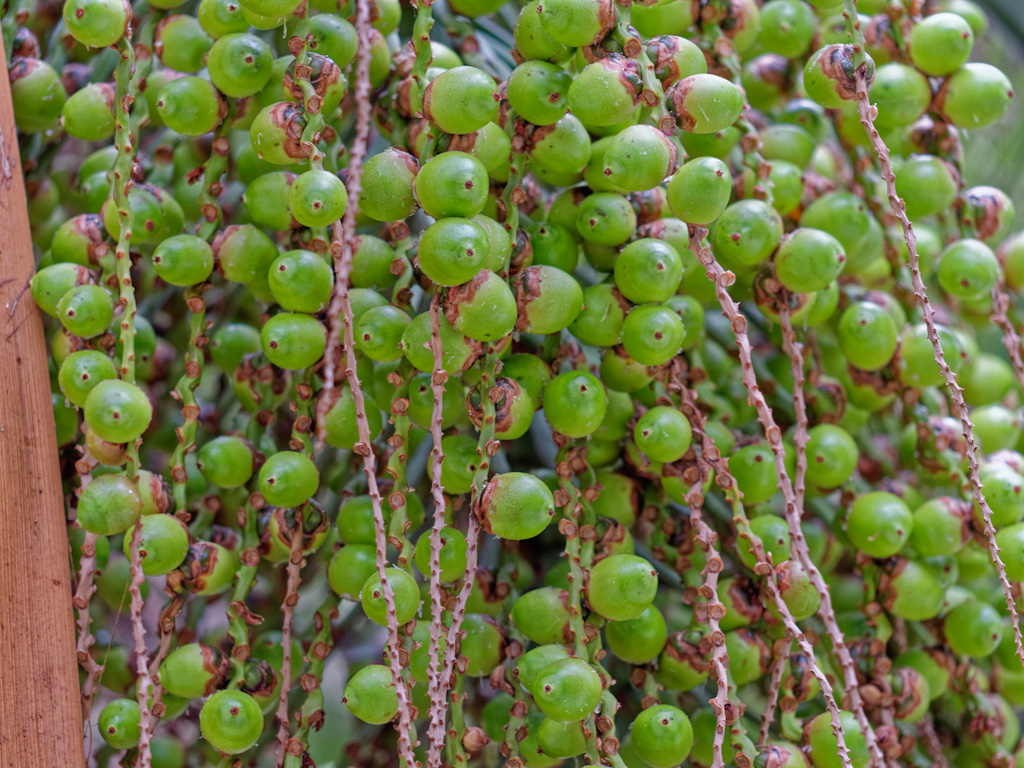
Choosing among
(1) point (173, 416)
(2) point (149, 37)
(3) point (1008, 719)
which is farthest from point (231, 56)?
(3) point (1008, 719)

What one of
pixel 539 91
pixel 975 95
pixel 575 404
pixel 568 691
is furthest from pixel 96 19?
pixel 975 95

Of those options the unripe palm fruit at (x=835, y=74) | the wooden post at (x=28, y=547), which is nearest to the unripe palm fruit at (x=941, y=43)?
the unripe palm fruit at (x=835, y=74)

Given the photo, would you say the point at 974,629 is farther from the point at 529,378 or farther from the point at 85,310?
the point at 85,310

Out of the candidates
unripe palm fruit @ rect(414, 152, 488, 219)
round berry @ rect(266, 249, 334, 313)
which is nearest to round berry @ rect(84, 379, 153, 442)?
round berry @ rect(266, 249, 334, 313)

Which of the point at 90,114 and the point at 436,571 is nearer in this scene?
the point at 436,571

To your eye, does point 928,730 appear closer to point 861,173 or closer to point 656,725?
point 656,725

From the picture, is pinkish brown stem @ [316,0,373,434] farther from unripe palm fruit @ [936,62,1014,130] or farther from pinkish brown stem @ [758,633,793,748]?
unripe palm fruit @ [936,62,1014,130]

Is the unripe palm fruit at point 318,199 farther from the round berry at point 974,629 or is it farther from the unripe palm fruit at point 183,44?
the round berry at point 974,629
